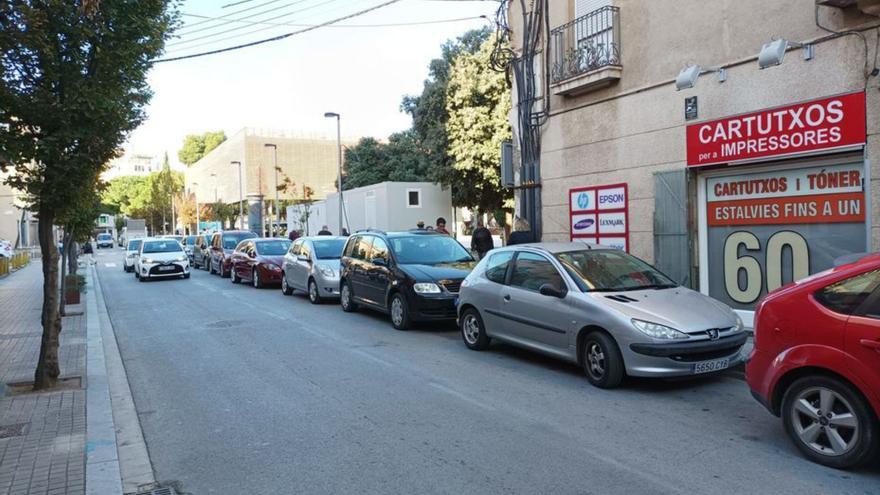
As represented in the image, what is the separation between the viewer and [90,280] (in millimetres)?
23578

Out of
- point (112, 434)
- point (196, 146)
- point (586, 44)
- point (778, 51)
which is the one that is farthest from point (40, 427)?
point (196, 146)

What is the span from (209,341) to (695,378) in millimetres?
7107

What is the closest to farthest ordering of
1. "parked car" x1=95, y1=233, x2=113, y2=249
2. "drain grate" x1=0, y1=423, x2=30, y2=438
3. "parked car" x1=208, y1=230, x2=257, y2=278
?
"drain grate" x1=0, y1=423, x2=30, y2=438 < "parked car" x1=208, y1=230, x2=257, y2=278 < "parked car" x1=95, y1=233, x2=113, y2=249

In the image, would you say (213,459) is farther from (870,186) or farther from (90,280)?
(90,280)

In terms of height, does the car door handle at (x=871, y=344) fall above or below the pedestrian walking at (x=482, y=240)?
below

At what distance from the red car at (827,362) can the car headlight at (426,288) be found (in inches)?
240

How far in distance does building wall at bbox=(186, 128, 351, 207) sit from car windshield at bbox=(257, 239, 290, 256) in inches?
2096

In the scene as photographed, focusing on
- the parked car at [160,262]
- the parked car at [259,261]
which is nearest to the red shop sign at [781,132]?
the parked car at [259,261]

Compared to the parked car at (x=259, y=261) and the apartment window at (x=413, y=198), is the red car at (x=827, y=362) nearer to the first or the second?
the parked car at (x=259, y=261)

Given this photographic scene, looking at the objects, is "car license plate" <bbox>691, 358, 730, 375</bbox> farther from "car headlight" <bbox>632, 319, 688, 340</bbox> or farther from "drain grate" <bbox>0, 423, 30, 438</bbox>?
"drain grate" <bbox>0, 423, 30, 438</bbox>

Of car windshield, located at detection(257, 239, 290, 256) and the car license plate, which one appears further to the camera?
car windshield, located at detection(257, 239, 290, 256)

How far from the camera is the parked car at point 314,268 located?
47.8ft

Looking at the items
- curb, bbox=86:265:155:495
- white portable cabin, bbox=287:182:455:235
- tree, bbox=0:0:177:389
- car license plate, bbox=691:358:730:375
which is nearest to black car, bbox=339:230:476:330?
curb, bbox=86:265:155:495

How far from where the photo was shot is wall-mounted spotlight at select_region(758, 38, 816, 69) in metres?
8.85
